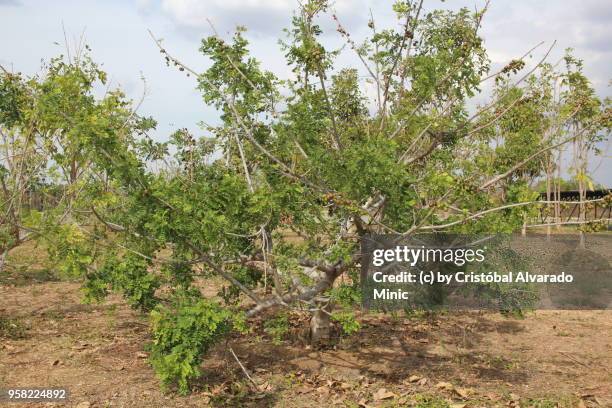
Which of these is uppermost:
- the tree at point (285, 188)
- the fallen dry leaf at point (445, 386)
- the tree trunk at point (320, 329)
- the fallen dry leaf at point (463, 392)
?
the tree at point (285, 188)

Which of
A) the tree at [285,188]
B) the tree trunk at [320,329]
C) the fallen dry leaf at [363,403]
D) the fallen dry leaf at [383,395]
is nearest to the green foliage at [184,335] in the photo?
the tree at [285,188]

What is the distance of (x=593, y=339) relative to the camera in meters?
8.09

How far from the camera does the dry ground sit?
5.79 metres

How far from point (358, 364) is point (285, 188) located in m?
2.53

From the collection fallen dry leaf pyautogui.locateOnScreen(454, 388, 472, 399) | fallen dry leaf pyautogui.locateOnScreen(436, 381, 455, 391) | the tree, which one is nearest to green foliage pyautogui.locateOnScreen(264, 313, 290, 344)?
the tree

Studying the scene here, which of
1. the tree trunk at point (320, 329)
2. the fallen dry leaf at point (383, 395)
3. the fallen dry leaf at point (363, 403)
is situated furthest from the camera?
the tree trunk at point (320, 329)

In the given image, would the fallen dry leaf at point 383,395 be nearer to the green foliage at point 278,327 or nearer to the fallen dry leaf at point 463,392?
the fallen dry leaf at point 463,392

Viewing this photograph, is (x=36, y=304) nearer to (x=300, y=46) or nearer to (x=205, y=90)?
(x=205, y=90)

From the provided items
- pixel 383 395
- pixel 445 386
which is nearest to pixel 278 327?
pixel 383 395

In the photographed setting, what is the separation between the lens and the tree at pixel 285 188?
516 cm

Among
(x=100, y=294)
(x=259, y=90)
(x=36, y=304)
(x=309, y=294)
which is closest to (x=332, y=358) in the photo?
(x=309, y=294)

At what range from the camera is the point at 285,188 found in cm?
537

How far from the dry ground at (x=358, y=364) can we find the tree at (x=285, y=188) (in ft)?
2.05

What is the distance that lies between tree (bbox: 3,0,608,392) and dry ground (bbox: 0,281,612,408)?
63 centimetres
